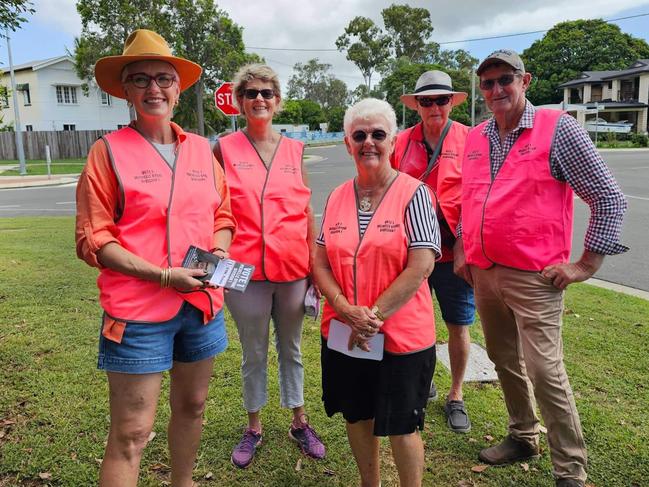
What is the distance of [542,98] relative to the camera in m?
65.2

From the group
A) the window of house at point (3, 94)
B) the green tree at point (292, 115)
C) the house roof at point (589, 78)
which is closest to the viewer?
the window of house at point (3, 94)

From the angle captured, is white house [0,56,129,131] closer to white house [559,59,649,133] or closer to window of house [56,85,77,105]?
window of house [56,85,77,105]

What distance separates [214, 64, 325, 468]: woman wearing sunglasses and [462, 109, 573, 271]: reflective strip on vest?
42.5 inches

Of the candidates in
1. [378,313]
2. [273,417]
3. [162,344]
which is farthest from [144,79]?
[273,417]

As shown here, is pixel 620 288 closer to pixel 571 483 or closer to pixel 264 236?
pixel 571 483

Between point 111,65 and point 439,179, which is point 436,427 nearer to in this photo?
point 439,179

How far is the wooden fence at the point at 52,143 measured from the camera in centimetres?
3591

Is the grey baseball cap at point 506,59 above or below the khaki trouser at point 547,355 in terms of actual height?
above

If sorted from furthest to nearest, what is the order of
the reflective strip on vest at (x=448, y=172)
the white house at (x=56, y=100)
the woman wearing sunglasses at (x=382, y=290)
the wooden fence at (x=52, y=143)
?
the white house at (x=56, y=100) < the wooden fence at (x=52, y=143) < the reflective strip on vest at (x=448, y=172) < the woman wearing sunglasses at (x=382, y=290)

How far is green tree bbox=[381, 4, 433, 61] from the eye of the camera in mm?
71938

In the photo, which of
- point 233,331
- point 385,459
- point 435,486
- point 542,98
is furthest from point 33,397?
point 542,98

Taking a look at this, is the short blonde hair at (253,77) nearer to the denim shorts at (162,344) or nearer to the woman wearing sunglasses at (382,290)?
the woman wearing sunglasses at (382,290)

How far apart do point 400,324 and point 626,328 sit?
144 inches

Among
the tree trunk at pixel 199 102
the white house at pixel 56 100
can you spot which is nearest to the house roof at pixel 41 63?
the white house at pixel 56 100
